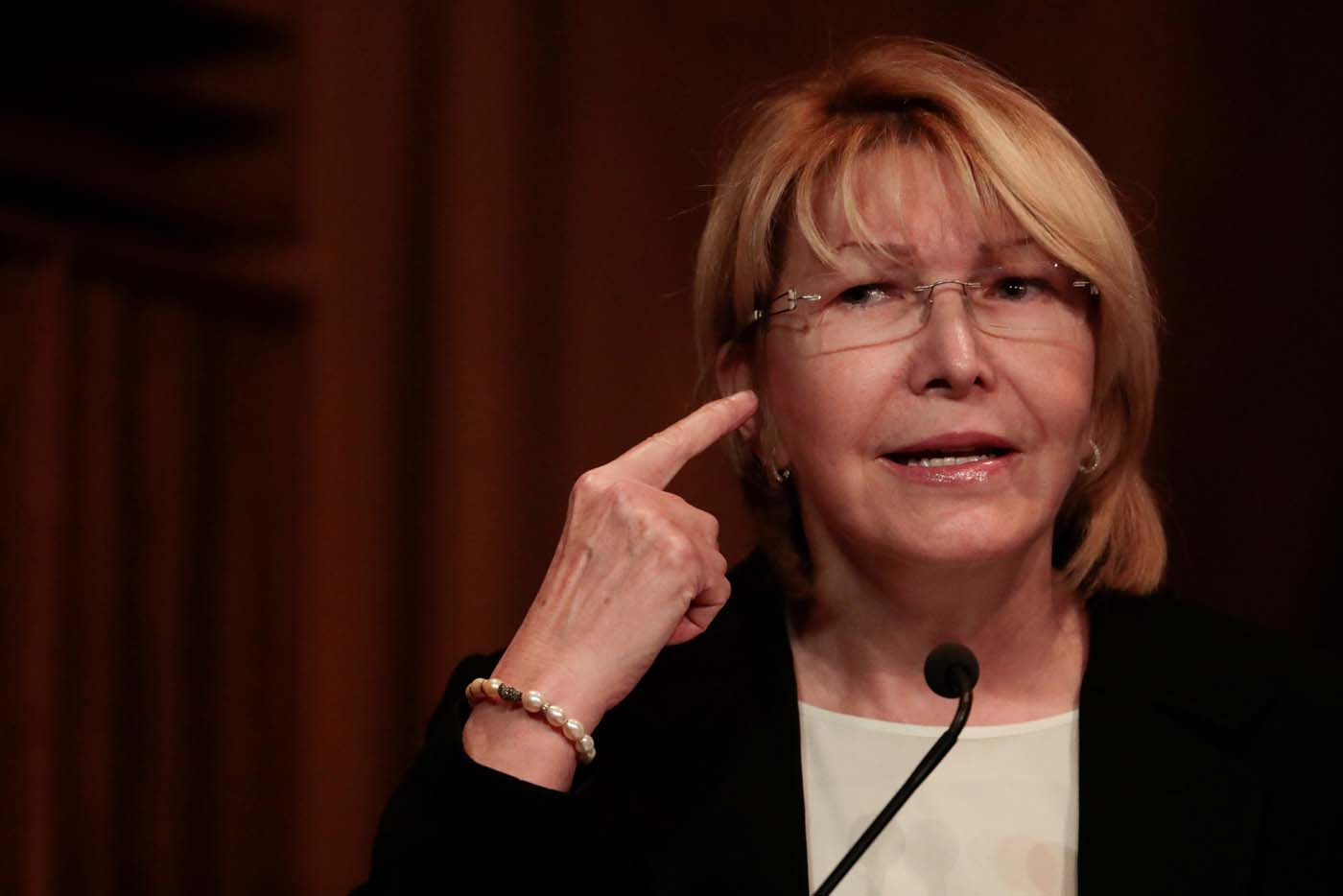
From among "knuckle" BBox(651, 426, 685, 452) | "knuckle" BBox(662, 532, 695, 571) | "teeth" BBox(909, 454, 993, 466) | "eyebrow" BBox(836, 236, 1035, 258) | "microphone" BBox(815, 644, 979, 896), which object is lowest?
"microphone" BBox(815, 644, 979, 896)

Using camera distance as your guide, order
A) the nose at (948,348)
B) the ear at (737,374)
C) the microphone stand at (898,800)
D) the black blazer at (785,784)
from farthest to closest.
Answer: the ear at (737,374), the nose at (948,348), the black blazer at (785,784), the microphone stand at (898,800)

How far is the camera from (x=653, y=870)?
4.86ft

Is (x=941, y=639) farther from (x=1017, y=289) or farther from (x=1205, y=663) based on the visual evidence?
(x=1017, y=289)

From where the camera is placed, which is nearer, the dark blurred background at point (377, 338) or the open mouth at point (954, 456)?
the open mouth at point (954, 456)

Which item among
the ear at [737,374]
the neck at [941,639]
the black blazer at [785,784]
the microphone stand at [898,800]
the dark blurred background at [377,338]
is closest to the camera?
the microphone stand at [898,800]

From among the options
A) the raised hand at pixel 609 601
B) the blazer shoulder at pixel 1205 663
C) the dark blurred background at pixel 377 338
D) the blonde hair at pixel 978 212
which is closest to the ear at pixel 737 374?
the blonde hair at pixel 978 212

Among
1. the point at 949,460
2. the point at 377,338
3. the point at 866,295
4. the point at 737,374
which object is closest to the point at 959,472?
the point at 949,460

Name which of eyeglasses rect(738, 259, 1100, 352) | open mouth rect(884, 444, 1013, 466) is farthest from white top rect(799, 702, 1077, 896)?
eyeglasses rect(738, 259, 1100, 352)

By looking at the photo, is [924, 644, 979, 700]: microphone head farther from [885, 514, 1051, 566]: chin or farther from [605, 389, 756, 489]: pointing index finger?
[605, 389, 756, 489]: pointing index finger

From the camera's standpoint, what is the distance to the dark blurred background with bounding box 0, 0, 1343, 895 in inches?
77.0

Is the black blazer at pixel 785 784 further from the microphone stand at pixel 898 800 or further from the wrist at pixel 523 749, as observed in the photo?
the microphone stand at pixel 898 800

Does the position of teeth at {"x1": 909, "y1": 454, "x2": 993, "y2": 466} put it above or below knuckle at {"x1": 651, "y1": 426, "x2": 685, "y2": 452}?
below

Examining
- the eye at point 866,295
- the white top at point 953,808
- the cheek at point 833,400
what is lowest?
the white top at point 953,808

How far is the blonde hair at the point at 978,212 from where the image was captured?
1513 mm
